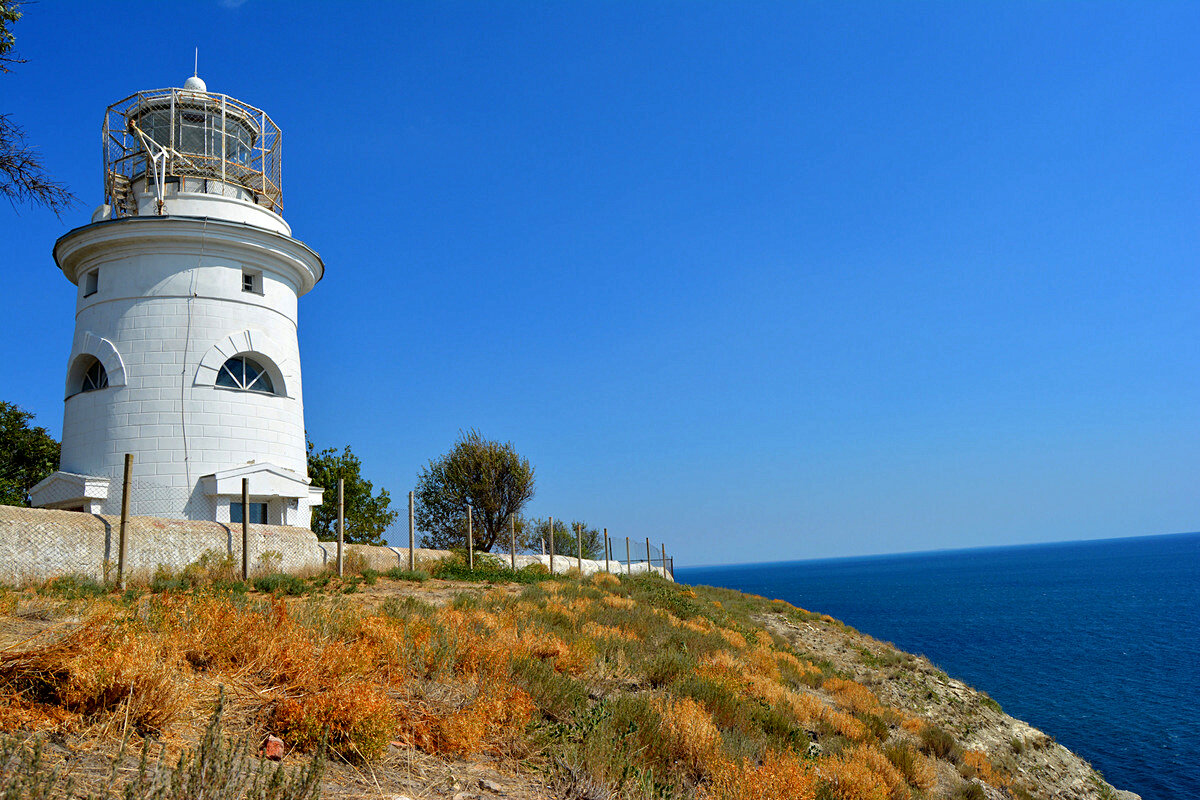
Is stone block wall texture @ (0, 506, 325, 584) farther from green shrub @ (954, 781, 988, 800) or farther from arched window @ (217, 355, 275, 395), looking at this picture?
green shrub @ (954, 781, 988, 800)

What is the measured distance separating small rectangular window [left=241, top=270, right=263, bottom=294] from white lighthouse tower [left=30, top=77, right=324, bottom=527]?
3 centimetres

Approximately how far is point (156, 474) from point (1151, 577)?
14124 centimetres

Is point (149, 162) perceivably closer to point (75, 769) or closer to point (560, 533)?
point (75, 769)

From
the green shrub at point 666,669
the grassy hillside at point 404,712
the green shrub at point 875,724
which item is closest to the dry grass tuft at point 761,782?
the grassy hillside at point 404,712

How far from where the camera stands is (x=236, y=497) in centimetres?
1681

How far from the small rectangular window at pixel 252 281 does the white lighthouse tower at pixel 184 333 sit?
3 centimetres

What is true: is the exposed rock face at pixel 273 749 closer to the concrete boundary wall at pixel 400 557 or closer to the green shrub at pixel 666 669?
the green shrub at pixel 666 669

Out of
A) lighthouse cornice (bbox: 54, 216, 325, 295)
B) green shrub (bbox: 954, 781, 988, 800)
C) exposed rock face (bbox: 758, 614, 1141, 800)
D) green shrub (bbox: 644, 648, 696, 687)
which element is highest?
lighthouse cornice (bbox: 54, 216, 325, 295)

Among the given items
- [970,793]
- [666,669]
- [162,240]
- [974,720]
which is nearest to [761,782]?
[666,669]

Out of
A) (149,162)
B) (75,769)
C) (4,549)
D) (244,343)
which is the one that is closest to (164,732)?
(75,769)

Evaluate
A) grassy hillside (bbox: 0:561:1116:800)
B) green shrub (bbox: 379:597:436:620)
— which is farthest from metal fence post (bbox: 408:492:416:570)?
green shrub (bbox: 379:597:436:620)

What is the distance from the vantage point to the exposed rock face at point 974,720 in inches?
592

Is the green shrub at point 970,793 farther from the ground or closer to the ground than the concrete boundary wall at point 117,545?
closer to the ground

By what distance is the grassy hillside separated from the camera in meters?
4.29
